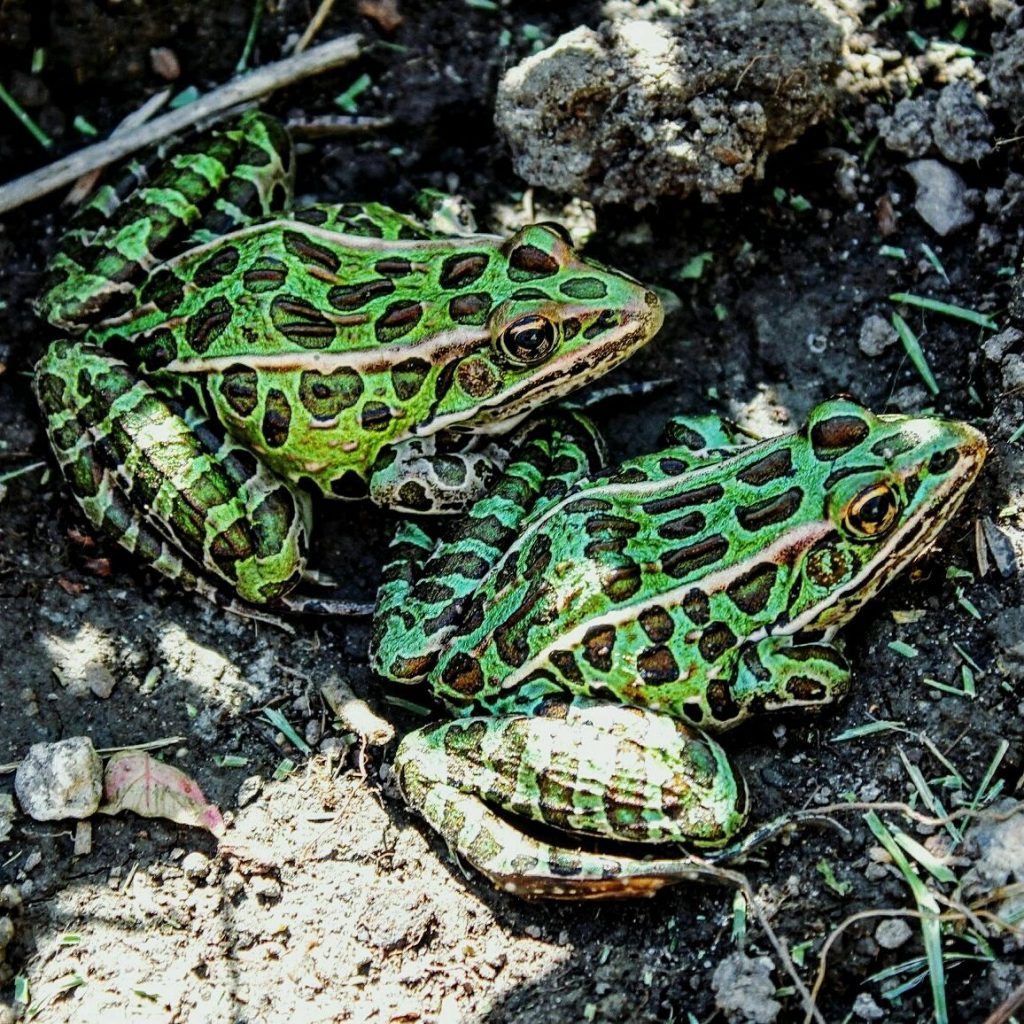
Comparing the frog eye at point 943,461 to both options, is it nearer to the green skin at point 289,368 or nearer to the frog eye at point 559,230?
the green skin at point 289,368

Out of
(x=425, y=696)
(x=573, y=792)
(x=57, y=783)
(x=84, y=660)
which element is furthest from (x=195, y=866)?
(x=573, y=792)

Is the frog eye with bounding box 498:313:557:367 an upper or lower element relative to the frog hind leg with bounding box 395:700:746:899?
upper

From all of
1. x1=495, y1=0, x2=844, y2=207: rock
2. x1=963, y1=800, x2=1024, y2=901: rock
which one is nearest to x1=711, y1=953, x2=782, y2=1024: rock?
x1=963, y1=800, x2=1024, y2=901: rock

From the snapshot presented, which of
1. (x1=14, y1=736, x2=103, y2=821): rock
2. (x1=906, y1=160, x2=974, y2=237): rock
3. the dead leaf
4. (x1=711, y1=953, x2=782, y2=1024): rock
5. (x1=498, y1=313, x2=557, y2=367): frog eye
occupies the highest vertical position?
the dead leaf

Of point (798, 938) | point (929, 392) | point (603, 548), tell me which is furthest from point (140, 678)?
point (929, 392)

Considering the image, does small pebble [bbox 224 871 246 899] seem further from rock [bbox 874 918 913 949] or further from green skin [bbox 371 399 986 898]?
rock [bbox 874 918 913 949]

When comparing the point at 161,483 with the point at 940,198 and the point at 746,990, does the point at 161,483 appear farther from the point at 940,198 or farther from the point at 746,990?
the point at 940,198

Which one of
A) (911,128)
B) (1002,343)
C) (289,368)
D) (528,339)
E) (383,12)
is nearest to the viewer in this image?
(1002,343)
